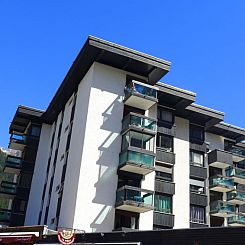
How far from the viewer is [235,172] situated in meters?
41.7

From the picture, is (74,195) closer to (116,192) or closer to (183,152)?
(116,192)

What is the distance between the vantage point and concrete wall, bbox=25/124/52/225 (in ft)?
135

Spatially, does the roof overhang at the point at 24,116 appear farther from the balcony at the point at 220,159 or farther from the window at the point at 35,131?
the balcony at the point at 220,159

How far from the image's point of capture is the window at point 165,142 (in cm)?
3599

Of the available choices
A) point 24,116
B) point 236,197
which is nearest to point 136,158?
point 236,197

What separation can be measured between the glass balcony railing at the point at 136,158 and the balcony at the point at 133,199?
7.14ft

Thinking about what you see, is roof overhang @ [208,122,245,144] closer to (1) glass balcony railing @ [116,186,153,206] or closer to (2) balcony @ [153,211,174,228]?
(2) balcony @ [153,211,174,228]

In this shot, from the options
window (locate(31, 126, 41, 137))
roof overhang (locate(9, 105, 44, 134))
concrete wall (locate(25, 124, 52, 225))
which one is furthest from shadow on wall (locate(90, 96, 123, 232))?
window (locate(31, 126, 41, 137))

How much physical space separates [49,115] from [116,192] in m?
18.3

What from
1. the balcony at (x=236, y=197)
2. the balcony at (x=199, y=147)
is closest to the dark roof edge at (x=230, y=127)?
the balcony at (x=199, y=147)

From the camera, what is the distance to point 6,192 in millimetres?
42469

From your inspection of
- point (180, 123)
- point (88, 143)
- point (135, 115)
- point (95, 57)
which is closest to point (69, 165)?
point (88, 143)

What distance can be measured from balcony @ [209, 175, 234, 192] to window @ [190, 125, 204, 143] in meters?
4.25

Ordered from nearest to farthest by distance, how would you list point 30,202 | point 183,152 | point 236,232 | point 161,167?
point 236,232, point 161,167, point 183,152, point 30,202
